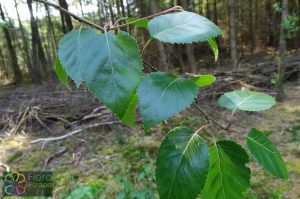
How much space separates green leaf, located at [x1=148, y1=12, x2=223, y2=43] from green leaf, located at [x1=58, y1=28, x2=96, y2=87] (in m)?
0.10

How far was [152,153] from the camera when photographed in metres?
3.83

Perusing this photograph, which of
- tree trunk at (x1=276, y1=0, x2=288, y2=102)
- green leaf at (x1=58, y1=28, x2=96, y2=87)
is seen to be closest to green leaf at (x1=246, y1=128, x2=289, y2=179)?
green leaf at (x1=58, y1=28, x2=96, y2=87)

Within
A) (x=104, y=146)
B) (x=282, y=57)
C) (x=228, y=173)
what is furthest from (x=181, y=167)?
(x=282, y=57)

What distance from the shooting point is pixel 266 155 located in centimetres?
44

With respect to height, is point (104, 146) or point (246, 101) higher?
point (246, 101)

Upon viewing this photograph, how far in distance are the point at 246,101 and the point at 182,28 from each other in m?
0.23

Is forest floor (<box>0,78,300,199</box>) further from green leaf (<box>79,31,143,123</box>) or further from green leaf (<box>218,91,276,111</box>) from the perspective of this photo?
green leaf (<box>79,31,143,123</box>)

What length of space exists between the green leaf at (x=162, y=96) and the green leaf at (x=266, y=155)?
0.17 meters

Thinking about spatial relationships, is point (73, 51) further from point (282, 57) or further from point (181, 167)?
point (282, 57)

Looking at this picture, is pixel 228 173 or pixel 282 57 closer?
pixel 228 173

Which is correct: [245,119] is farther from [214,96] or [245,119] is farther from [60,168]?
[60,168]

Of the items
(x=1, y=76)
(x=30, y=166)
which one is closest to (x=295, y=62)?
(x=30, y=166)

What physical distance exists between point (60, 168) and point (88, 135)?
931 millimetres

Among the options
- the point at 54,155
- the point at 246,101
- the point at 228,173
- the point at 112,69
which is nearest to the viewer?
the point at 112,69
